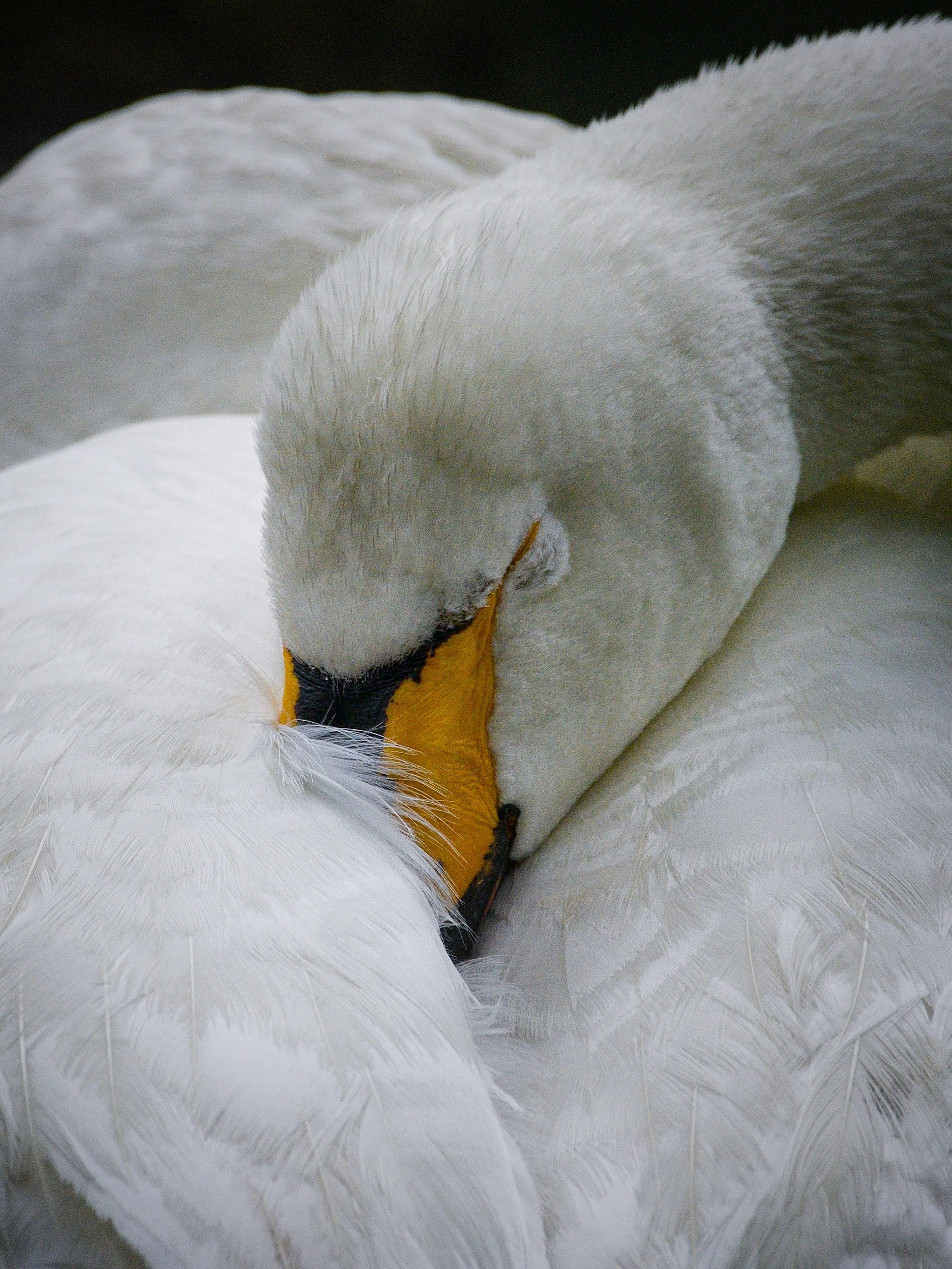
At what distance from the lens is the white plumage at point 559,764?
2.57 ft

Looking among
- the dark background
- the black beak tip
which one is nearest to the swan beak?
the black beak tip

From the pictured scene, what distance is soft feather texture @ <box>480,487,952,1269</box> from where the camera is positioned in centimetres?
79

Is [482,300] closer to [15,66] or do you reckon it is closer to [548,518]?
[548,518]

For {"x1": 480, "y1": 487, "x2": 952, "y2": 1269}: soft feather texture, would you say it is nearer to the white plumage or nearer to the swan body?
the white plumage

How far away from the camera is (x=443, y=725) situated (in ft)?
3.24

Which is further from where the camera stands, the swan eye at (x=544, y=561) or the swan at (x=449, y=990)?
the swan eye at (x=544, y=561)

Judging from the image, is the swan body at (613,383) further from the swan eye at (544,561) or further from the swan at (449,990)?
the swan at (449,990)

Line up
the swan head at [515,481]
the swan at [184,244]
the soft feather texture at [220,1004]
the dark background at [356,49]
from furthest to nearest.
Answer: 1. the dark background at [356,49]
2. the swan at [184,244]
3. the swan head at [515,481]
4. the soft feather texture at [220,1004]

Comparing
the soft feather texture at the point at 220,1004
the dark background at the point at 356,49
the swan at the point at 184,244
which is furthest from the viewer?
the dark background at the point at 356,49

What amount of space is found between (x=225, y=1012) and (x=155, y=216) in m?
1.53

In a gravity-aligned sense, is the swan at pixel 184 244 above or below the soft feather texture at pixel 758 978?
above

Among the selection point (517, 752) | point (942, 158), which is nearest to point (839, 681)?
point (517, 752)

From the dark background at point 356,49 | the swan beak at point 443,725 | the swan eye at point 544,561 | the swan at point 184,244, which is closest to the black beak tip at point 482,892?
the swan beak at point 443,725

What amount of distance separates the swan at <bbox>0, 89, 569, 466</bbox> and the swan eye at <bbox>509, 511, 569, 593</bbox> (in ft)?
3.45
